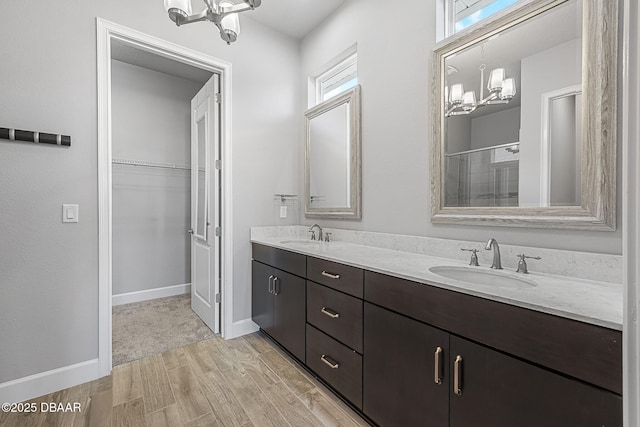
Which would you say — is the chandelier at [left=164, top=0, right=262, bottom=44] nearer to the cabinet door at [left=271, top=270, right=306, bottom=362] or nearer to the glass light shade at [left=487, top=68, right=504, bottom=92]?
the glass light shade at [left=487, top=68, right=504, bottom=92]

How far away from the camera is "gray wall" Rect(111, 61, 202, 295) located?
3340 millimetres

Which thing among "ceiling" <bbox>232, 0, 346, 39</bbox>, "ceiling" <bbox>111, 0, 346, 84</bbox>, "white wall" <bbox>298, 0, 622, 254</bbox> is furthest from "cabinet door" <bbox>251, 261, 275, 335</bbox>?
"ceiling" <bbox>232, 0, 346, 39</bbox>

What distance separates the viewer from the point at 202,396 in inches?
68.6

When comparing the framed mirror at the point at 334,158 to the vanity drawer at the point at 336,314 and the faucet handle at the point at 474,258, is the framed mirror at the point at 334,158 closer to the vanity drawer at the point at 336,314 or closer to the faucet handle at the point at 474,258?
the vanity drawer at the point at 336,314

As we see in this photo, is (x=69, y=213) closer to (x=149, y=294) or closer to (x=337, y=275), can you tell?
(x=337, y=275)

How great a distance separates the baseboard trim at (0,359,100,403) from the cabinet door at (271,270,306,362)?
4.14 ft

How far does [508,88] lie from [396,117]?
0.69 meters

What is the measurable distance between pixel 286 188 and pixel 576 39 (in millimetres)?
2296

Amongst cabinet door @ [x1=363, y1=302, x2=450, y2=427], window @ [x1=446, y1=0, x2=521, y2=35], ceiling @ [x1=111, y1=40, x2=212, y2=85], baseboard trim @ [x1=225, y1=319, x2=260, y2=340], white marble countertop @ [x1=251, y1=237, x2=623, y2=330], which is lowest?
baseboard trim @ [x1=225, y1=319, x2=260, y2=340]

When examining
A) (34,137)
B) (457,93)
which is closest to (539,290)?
(457,93)

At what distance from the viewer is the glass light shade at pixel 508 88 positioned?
4.72ft

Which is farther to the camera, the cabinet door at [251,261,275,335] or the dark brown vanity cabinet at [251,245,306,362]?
the cabinet door at [251,261,275,335]

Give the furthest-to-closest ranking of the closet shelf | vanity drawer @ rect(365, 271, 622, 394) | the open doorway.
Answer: the closet shelf < the open doorway < vanity drawer @ rect(365, 271, 622, 394)

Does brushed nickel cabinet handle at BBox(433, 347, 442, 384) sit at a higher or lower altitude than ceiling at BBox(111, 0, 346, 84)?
lower
